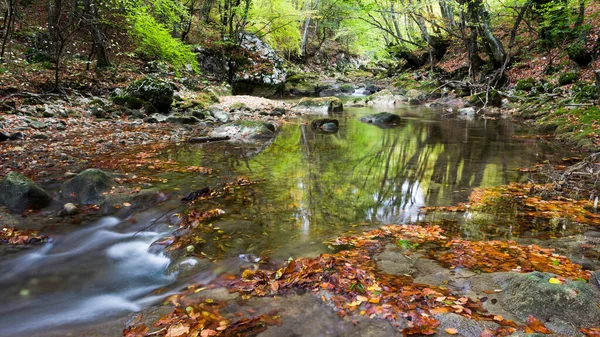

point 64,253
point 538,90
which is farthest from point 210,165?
point 538,90

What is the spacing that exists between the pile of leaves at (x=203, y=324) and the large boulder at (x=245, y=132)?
7.58 meters

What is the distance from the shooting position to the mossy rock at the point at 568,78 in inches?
560

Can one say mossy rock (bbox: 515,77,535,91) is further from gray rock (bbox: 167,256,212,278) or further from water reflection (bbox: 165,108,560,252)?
gray rock (bbox: 167,256,212,278)

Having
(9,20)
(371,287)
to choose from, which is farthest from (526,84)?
(9,20)

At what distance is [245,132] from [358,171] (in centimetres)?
480

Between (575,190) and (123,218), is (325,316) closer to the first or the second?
(123,218)

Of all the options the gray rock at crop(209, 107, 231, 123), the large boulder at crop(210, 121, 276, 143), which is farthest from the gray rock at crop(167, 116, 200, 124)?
the large boulder at crop(210, 121, 276, 143)

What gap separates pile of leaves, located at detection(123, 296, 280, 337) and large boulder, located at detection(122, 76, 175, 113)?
39.2 feet

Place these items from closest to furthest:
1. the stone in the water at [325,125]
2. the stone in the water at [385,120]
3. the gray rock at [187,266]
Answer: the gray rock at [187,266], the stone in the water at [325,125], the stone in the water at [385,120]

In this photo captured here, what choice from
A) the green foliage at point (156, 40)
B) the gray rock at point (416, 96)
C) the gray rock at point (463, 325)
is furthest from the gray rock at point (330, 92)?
the gray rock at point (463, 325)

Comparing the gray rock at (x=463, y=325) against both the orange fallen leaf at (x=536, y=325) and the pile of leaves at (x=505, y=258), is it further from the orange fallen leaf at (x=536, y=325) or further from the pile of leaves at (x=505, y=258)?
the pile of leaves at (x=505, y=258)

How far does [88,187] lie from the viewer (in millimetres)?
5191

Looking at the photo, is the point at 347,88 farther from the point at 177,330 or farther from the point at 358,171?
the point at 177,330

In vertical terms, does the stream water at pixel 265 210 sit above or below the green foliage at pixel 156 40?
below
